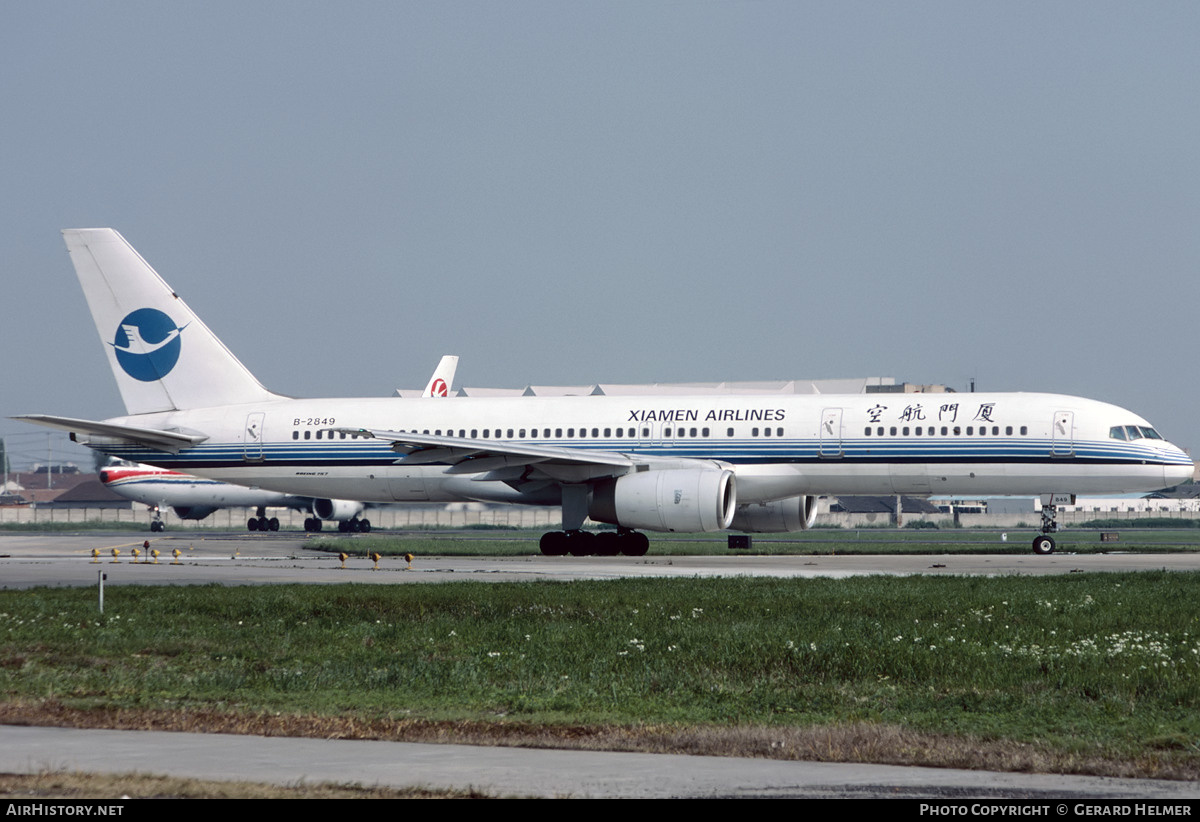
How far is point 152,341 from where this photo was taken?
43.9m

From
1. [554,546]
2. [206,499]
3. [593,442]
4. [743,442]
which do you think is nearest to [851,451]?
[743,442]

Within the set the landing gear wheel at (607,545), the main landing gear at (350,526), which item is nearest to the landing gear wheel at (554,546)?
the landing gear wheel at (607,545)

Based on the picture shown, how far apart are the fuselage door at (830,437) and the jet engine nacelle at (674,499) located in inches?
104

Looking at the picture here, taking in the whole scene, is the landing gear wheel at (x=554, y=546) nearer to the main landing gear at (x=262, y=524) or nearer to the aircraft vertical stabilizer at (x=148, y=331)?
the aircraft vertical stabilizer at (x=148, y=331)

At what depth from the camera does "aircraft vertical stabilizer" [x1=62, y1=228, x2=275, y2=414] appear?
4378 centimetres

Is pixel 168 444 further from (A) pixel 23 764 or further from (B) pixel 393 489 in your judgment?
(A) pixel 23 764

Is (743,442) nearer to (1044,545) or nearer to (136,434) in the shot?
(1044,545)

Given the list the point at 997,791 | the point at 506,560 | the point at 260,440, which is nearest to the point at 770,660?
the point at 997,791

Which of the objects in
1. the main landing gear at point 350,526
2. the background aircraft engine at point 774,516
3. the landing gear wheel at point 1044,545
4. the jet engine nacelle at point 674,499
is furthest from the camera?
the main landing gear at point 350,526

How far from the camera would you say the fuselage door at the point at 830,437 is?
37625mm

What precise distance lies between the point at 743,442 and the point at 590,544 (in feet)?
17.5

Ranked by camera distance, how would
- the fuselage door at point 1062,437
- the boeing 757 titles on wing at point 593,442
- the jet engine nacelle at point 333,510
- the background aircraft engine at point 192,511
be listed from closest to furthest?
the fuselage door at point 1062,437, the boeing 757 titles on wing at point 593,442, the jet engine nacelle at point 333,510, the background aircraft engine at point 192,511

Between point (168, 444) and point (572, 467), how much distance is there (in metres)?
13.3

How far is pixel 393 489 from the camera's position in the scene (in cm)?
4231
